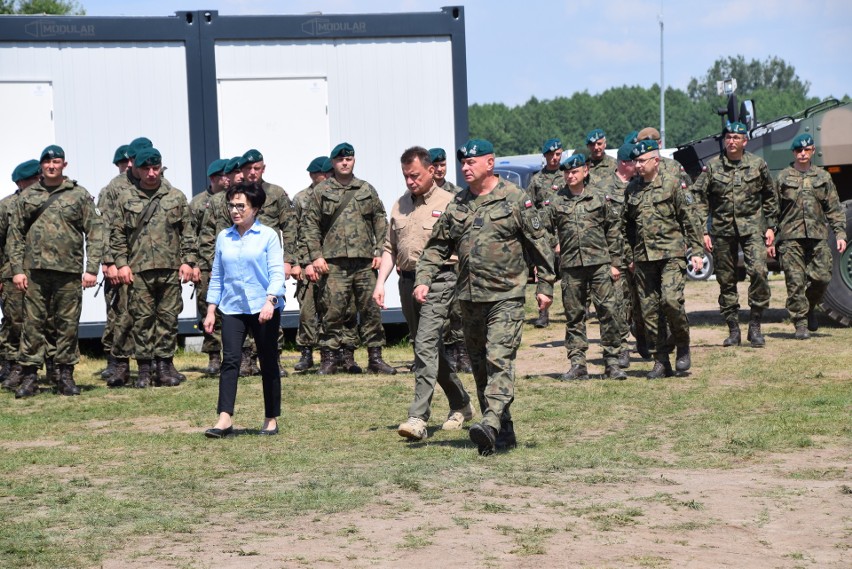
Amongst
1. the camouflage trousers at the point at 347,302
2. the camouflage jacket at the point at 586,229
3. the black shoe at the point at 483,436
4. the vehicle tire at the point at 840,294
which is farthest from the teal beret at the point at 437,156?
the vehicle tire at the point at 840,294

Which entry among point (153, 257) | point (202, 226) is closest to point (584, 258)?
point (202, 226)

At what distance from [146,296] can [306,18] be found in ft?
13.2

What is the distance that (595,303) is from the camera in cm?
1202

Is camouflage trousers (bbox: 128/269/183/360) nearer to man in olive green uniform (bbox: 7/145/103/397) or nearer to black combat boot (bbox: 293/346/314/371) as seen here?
man in olive green uniform (bbox: 7/145/103/397)

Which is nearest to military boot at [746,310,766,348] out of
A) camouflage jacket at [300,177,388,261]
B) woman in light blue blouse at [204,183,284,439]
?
camouflage jacket at [300,177,388,261]

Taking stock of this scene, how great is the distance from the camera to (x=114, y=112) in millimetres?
14633

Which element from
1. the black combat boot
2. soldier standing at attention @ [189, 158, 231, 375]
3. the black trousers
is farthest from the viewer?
the black combat boot

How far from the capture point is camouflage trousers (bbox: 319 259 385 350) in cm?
1273

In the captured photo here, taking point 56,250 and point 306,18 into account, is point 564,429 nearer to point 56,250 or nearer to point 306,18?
point 56,250

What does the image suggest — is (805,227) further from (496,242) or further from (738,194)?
(496,242)

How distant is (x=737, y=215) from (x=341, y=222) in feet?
13.3

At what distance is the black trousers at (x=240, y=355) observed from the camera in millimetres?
9109

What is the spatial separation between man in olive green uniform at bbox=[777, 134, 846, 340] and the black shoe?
7.30 m

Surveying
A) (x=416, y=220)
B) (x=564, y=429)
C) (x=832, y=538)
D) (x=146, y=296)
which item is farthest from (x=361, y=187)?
(x=832, y=538)
